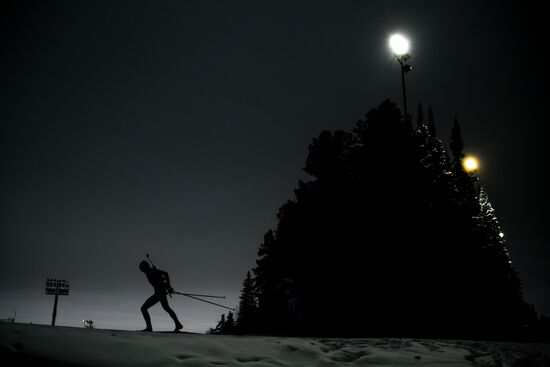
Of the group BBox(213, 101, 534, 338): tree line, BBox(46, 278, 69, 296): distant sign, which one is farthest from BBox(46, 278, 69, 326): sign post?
BBox(213, 101, 534, 338): tree line

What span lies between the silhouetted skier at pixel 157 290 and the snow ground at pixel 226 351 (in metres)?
3.35

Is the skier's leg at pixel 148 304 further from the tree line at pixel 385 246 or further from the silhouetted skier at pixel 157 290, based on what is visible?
the tree line at pixel 385 246

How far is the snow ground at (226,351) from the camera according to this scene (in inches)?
161

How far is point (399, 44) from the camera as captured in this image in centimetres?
2475

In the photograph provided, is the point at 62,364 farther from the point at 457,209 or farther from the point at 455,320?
the point at 457,209

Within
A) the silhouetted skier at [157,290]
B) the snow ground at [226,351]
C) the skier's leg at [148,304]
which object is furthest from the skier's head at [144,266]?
the snow ground at [226,351]

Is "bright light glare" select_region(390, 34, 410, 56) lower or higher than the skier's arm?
higher

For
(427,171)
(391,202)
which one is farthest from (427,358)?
(427,171)

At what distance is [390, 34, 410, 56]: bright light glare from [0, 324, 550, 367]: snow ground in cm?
2198

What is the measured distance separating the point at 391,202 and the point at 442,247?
428 cm

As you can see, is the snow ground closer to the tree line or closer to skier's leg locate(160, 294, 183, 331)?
skier's leg locate(160, 294, 183, 331)

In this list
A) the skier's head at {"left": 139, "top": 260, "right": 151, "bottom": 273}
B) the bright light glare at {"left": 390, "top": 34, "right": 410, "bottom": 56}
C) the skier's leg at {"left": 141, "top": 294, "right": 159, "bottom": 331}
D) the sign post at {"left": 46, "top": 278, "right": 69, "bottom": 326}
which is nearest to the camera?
the skier's leg at {"left": 141, "top": 294, "right": 159, "bottom": 331}

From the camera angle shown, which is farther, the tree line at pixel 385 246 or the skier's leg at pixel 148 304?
the tree line at pixel 385 246

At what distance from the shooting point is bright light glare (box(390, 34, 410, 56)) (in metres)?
24.7
